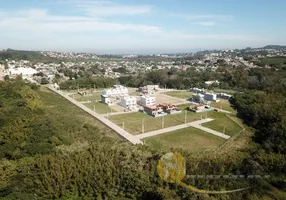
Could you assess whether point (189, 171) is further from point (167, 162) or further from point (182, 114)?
point (182, 114)

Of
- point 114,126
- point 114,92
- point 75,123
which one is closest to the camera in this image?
point 75,123

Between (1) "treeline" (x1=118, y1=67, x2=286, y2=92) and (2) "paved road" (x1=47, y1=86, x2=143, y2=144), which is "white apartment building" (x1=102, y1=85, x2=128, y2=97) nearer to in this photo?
(2) "paved road" (x1=47, y1=86, x2=143, y2=144)

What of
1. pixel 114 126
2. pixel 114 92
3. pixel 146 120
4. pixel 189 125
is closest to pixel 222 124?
pixel 189 125

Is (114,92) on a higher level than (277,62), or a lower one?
lower

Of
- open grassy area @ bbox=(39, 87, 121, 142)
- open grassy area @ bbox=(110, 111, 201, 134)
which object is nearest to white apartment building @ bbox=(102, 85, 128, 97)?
open grassy area @ bbox=(39, 87, 121, 142)

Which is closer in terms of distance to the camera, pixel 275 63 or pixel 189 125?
pixel 189 125

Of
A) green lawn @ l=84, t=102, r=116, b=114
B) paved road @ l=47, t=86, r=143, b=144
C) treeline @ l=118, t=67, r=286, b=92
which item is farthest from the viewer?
treeline @ l=118, t=67, r=286, b=92

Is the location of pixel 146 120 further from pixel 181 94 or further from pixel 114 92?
pixel 181 94
